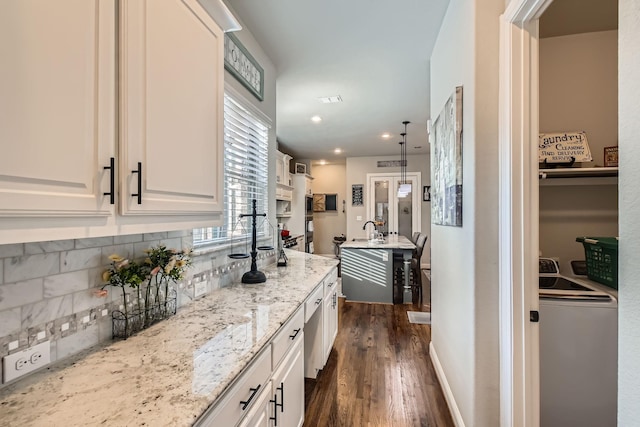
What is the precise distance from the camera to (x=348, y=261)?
15.1 feet

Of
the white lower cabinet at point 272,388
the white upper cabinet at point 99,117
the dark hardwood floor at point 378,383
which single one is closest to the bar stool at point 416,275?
the dark hardwood floor at point 378,383

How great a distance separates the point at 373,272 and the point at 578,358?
118 inches

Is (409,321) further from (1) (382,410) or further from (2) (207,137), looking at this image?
(2) (207,137)

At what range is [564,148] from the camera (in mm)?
1852

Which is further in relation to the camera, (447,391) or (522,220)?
(447,391)

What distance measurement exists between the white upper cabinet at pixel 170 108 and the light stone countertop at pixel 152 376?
0.50m

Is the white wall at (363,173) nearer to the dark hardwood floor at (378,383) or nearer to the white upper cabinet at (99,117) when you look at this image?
the dark hardwood floor at (378,383)

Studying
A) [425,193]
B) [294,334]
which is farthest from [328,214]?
[294,334]

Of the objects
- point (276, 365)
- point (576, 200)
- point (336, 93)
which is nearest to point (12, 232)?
point (276, 365)

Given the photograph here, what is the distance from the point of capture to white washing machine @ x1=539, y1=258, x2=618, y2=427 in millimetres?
1536

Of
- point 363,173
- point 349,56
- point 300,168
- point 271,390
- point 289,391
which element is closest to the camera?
point 271,390

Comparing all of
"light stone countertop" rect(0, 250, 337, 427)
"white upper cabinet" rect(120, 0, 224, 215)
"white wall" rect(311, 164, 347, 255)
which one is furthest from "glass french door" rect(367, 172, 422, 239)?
"white upper cabinet" rect(120, 0, 224, 215)

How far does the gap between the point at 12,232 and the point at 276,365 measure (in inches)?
41.7

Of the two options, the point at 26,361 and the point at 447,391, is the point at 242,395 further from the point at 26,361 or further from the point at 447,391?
the point at 447,391
